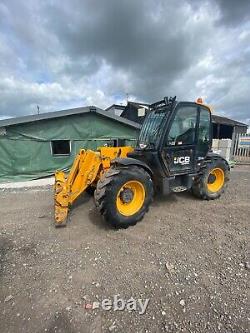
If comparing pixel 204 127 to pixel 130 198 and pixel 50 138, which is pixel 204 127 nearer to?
pixel 130 198

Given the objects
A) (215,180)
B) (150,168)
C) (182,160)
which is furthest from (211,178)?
(150,168)

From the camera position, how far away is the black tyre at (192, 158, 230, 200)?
4961 millimetres

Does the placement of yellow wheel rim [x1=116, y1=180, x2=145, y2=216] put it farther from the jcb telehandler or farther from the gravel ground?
the gravel ground

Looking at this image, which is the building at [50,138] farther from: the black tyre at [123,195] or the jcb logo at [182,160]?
the black tyre at [123,195]

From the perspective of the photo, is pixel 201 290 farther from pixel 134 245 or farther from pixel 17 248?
pixel 17 248

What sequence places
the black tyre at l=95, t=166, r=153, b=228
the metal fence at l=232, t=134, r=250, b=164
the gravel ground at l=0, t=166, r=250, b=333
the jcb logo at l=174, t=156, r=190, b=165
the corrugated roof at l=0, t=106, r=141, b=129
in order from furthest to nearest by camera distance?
the metal fence at l=232, t=134, r=250, b=164, the corrugated roof at l=0, t=106, r=141, b=129, the jcb logo at l=174, t=156, r=190, b=165, the black tyre at l=95, t=166, r=153, b=228, the gravel ground at l=0, t=166, r=250, b=333

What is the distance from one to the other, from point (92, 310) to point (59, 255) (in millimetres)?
1127

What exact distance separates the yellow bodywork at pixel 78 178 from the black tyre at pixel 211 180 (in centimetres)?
233

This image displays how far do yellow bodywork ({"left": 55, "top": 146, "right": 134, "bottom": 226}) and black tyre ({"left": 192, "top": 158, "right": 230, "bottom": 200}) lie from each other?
2.33 m

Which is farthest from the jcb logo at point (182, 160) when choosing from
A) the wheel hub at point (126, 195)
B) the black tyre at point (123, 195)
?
the wheel hub at point (126, 195)

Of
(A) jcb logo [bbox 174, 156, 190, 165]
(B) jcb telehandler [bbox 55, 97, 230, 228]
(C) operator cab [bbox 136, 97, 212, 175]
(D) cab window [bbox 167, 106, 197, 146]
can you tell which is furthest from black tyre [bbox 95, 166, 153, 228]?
(D) cab window [bbox 167, 106, 197, 146]

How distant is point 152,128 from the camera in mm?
4473

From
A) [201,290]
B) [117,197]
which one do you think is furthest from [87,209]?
[201,290]

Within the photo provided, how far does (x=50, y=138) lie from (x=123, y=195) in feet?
20.5
